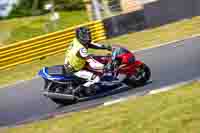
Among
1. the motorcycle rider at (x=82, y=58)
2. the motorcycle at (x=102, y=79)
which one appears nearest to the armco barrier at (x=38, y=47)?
the motorcycle at (x=102, y=79)

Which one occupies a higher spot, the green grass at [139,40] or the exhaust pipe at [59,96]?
the exhaust pipe at [59,96]

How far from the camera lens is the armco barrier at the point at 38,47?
2062 centimetres

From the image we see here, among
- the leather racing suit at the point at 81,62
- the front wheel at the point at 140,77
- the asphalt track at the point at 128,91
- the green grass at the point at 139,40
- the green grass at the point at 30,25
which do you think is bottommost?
the green grass at the point at 30,25

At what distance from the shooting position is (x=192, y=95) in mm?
9438

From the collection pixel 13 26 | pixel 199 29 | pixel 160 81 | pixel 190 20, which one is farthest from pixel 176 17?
pixel 13 26

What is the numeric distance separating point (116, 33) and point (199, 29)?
11.6 ft

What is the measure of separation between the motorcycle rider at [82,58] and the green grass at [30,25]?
15.7 metres

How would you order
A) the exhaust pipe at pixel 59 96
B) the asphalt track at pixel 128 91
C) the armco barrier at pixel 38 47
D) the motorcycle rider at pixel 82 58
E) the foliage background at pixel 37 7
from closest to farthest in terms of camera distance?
1. the asphalt track at pixel 128 91
2. the motorcycle rider at pixel 82 58
3. the exhaust pipe at pixel 59 96
4. the armco barrier at pixel 38 47
5. the foliage background at pixel 37 7

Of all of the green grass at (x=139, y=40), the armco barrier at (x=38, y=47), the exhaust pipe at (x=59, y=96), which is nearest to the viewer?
the exhaust pipe at (x=59, y=96)

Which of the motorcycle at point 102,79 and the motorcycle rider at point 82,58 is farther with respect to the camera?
the motorcycle at point 102,79

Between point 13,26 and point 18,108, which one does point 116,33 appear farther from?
point 13,26

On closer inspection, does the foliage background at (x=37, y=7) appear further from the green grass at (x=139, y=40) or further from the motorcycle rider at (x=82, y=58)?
the motorcycle rider at (x=82, y=58)

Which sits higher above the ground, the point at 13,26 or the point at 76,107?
the point at 76,107

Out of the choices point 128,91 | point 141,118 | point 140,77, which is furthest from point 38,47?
point 141,118
